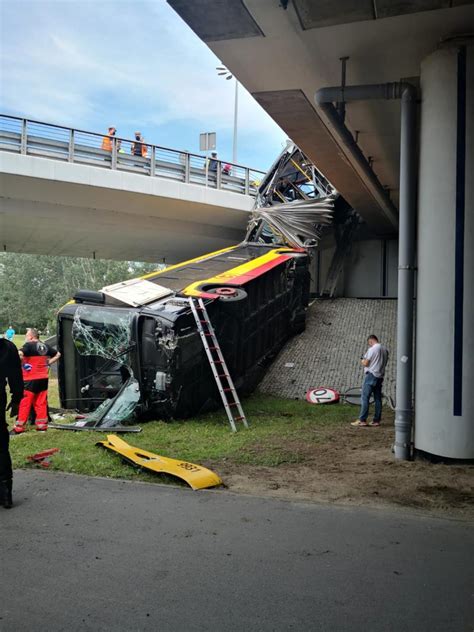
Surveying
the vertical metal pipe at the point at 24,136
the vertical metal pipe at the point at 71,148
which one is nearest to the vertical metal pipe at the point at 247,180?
the vertical metal pipe at the point at 71,148

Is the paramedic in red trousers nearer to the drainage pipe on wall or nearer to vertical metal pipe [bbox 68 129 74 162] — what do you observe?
the drainage pipe on wall

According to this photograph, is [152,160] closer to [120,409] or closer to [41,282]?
[120,409]

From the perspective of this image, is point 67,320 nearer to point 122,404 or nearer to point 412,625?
point 122,404

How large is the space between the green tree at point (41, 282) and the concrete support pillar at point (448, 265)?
49.1 meters

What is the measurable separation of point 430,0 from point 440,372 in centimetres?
398

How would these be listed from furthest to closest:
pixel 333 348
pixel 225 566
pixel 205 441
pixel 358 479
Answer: pixel 333 348, pixel 205 441, pixel 358 479, pixel 225 566

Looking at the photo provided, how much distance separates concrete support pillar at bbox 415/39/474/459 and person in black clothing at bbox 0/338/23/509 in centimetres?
448

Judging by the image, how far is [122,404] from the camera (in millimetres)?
9211

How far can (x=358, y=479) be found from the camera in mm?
5902

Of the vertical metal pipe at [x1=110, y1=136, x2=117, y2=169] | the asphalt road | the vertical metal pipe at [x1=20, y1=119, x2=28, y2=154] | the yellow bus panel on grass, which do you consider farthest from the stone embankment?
the vertical metal pipe at [x1=20, y1=119, x2=28, y2=154]

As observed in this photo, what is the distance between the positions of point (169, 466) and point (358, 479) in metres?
2.03

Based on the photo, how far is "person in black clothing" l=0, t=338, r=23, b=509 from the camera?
5.04m

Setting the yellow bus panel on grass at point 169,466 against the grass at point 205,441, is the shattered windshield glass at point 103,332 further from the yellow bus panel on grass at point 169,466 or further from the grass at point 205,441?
the yellow bus panel on grass at point 169,466

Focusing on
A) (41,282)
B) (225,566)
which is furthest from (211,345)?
(41,282)
